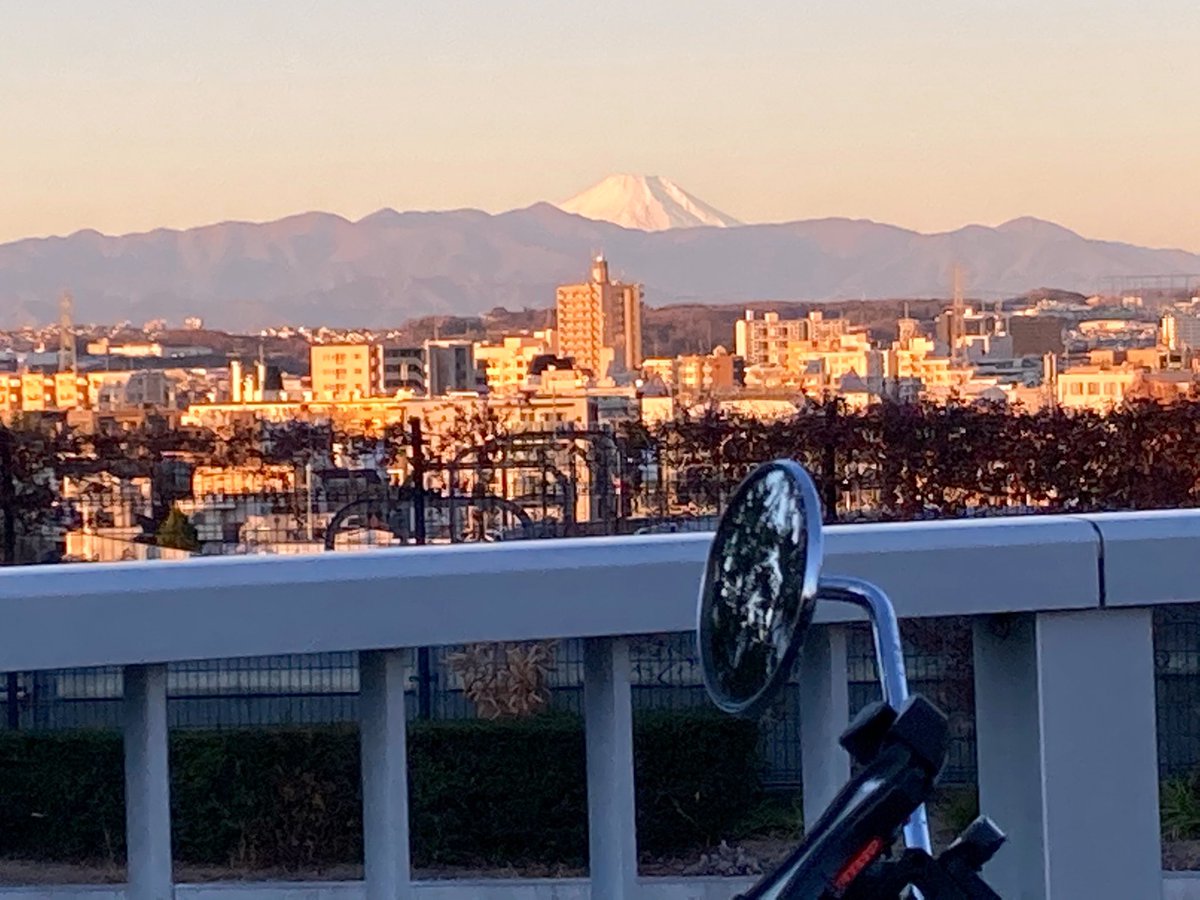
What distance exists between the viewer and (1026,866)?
1917mm

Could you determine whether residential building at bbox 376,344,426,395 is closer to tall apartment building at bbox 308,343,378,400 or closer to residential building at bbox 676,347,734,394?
tall apartment building at bbox 308,343,378,400

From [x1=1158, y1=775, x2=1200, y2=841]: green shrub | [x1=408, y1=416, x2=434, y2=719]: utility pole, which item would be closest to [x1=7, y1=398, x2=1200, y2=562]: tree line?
[x1=408, y1=416, x2=434, y2=719]: utility pole

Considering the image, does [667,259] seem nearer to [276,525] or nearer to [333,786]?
[276,525]

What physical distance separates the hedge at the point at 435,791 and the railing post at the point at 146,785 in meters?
5.90

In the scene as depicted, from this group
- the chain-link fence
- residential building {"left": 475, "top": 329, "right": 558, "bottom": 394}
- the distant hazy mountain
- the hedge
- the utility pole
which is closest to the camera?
the chain-link fence

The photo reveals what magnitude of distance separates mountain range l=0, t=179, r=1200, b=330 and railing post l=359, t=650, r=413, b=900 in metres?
36.5

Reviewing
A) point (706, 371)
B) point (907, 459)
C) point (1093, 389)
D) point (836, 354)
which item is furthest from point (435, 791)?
point (836, 354)

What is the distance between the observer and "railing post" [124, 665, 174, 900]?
1792 millimetres

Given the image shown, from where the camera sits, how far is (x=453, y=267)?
1816 inches

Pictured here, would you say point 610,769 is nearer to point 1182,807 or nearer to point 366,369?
point 1182,807

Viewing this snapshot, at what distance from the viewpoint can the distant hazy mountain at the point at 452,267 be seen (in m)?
41.4

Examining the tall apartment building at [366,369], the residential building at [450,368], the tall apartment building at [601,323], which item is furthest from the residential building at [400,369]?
the tall apartment building at [601,323]

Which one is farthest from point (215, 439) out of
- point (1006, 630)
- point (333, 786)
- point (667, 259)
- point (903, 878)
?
point (667, 259)

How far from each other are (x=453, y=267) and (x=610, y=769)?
147ft
